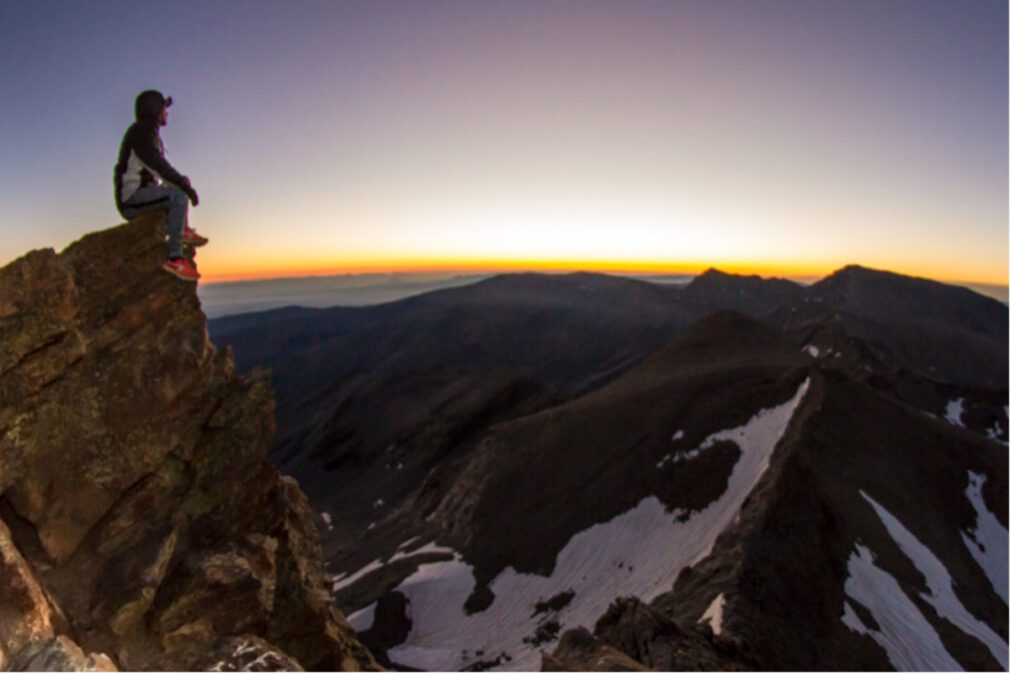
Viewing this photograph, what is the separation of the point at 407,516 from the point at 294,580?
223 feet

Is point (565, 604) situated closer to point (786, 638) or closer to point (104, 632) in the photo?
point (786, 638)

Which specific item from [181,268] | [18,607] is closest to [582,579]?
[181,268]

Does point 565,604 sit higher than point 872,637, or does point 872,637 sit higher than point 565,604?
Answer: point 872,637

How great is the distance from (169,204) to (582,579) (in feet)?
141

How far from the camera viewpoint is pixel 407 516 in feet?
264

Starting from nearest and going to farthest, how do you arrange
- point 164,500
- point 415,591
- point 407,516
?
point 164,500
point 415,591
point 407,516

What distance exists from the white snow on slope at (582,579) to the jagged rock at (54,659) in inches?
1256

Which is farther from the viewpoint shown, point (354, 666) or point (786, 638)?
point (786, 638)

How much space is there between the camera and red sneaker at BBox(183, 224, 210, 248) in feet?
42.1

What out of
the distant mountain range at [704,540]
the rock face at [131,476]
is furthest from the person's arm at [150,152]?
the distant mountain range at [704,540]

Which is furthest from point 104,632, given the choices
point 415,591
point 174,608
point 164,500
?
point 415,591

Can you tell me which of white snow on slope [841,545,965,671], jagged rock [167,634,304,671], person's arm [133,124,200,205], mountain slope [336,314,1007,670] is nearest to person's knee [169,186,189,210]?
person's arm [133,124,200,205]

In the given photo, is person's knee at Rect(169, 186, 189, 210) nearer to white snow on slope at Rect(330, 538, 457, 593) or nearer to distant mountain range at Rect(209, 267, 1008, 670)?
distant mountain range at Rect(209, 267, 1008, 670)

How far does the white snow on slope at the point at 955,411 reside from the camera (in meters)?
110
